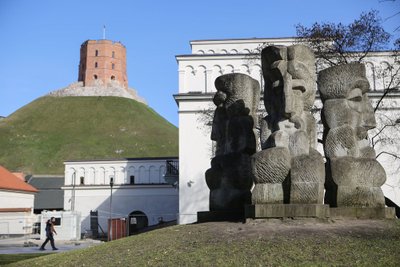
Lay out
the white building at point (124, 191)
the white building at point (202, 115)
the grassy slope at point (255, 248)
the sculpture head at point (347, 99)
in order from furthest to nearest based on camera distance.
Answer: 1. the white building at point (124, 191)
2. the white building at point (202, 115)
3. the sculpture head at point (347, 99)
4. the grassy slope at point (255, 248)

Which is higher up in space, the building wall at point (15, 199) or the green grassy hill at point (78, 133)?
the green grassy hill at point (78, 133)

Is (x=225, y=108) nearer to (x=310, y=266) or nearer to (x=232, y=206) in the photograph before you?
(x=232, y=206)

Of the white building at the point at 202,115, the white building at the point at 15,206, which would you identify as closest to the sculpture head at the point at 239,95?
the white building at the point at 202,115

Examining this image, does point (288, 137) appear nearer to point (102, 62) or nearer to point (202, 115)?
point (202, 115)

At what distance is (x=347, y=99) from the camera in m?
10.1

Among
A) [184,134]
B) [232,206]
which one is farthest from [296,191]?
[184,134]

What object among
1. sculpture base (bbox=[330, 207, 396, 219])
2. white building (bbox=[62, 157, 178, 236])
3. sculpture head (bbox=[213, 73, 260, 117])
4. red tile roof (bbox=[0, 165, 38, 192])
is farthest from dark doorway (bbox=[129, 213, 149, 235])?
sculpture base (bbox=[330, 207, 396, 219])

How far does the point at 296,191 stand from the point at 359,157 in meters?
1.78

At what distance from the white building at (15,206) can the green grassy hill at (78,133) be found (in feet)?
93.8

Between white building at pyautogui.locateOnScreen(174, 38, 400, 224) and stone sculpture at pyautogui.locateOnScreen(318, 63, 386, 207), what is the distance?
19.6 m

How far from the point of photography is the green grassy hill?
8994cm

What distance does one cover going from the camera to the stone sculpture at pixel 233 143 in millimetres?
10430

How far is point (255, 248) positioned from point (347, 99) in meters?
4.52

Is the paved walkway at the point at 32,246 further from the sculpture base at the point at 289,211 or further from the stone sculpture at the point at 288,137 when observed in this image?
the sculpture base at the point at 289,211
